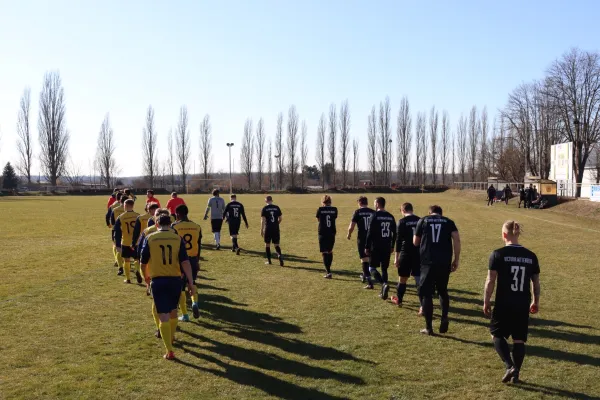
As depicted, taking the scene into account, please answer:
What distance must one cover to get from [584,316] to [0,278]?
12.7 meters

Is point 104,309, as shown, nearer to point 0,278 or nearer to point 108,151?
point 0,278

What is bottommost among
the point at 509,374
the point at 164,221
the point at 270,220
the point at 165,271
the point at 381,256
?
the point at 509,374

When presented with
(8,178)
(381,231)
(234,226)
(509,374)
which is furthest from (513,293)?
(8,178)

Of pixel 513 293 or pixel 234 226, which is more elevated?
pixel 513 293

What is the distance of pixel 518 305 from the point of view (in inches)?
231

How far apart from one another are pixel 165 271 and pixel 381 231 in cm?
476

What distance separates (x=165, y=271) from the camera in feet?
22.3

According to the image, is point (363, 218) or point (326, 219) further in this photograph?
point (326, 219)

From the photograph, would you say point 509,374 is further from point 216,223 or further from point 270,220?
point 216,223

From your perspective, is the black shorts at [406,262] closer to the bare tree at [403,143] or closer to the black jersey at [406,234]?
the black jersey at [406,234]

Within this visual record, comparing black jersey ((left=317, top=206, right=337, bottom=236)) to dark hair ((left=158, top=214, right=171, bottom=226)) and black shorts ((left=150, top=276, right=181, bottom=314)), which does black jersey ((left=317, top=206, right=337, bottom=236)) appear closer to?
dark hair ((left=158, top=214, right=171, bottom=226))

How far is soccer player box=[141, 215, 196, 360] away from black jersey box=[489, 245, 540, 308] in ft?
12.9

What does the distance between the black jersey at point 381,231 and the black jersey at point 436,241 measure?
2.36 m

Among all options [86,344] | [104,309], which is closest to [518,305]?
[86,344]
